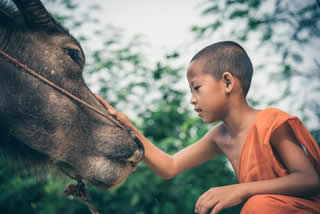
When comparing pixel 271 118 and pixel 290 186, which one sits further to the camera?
pixel 271 118

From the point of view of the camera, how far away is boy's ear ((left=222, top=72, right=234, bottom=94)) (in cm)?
130

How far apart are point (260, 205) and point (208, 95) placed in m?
0.55

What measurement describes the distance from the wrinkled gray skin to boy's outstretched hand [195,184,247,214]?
0.41 metres

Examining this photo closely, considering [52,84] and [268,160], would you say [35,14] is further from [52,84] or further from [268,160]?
[268,160]

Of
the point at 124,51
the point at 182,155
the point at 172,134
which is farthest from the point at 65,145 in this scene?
the point at 124,51

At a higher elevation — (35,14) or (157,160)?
(35,14)

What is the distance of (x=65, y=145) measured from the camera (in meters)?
1.26

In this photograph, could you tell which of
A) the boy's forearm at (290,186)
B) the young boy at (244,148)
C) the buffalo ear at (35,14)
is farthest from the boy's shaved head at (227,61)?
the buffalo ear at (35,14)

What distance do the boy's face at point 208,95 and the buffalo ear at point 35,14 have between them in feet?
2.66

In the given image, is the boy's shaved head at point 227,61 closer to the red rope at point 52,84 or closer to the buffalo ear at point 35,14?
the red rope at point 52,84

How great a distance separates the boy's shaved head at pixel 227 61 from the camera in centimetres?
131

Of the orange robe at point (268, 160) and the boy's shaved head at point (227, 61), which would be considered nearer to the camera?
the orange robe at point (268, 160)

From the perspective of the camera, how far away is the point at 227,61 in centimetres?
133

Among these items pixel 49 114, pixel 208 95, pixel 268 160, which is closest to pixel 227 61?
pixel 208 95
